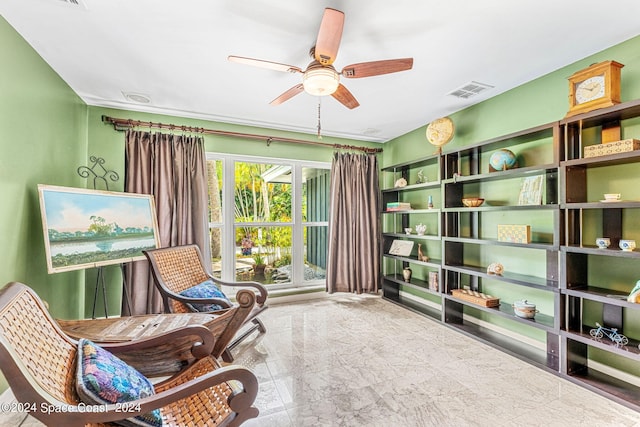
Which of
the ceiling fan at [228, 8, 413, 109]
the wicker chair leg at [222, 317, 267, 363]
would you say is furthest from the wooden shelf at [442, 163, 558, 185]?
the wicker chair leg at [222, 317, 267, 363]

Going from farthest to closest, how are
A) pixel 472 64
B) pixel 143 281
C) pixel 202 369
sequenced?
pixel 143 281, pixel 472 64, pixel 202 369

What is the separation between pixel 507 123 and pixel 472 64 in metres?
0.88

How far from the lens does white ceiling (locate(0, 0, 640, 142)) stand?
Result: 179 centimetres

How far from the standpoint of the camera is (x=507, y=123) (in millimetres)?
2926

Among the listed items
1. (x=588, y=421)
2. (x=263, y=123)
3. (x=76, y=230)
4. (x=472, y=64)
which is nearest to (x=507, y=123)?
(x=472, y=64)

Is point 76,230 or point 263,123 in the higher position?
point 263,123

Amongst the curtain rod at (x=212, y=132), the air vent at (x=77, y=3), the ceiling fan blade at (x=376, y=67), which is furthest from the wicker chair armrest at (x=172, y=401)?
the curtain rod at (x=212, y=132)

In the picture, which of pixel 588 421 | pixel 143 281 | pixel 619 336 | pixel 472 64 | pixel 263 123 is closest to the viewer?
pixel 588 421

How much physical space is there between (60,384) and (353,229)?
3674 millimetres

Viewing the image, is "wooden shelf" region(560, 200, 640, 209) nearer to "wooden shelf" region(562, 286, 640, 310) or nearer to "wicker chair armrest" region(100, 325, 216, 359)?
"wooden shelf" region(562, 286, 640, 310)

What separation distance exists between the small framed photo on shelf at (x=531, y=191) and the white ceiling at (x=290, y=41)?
0.97m

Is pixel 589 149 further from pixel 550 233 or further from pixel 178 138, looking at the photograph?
pixel 178 138

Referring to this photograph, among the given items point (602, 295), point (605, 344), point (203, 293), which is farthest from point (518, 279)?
point (203, 293)

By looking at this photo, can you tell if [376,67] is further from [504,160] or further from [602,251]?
[602,251]
